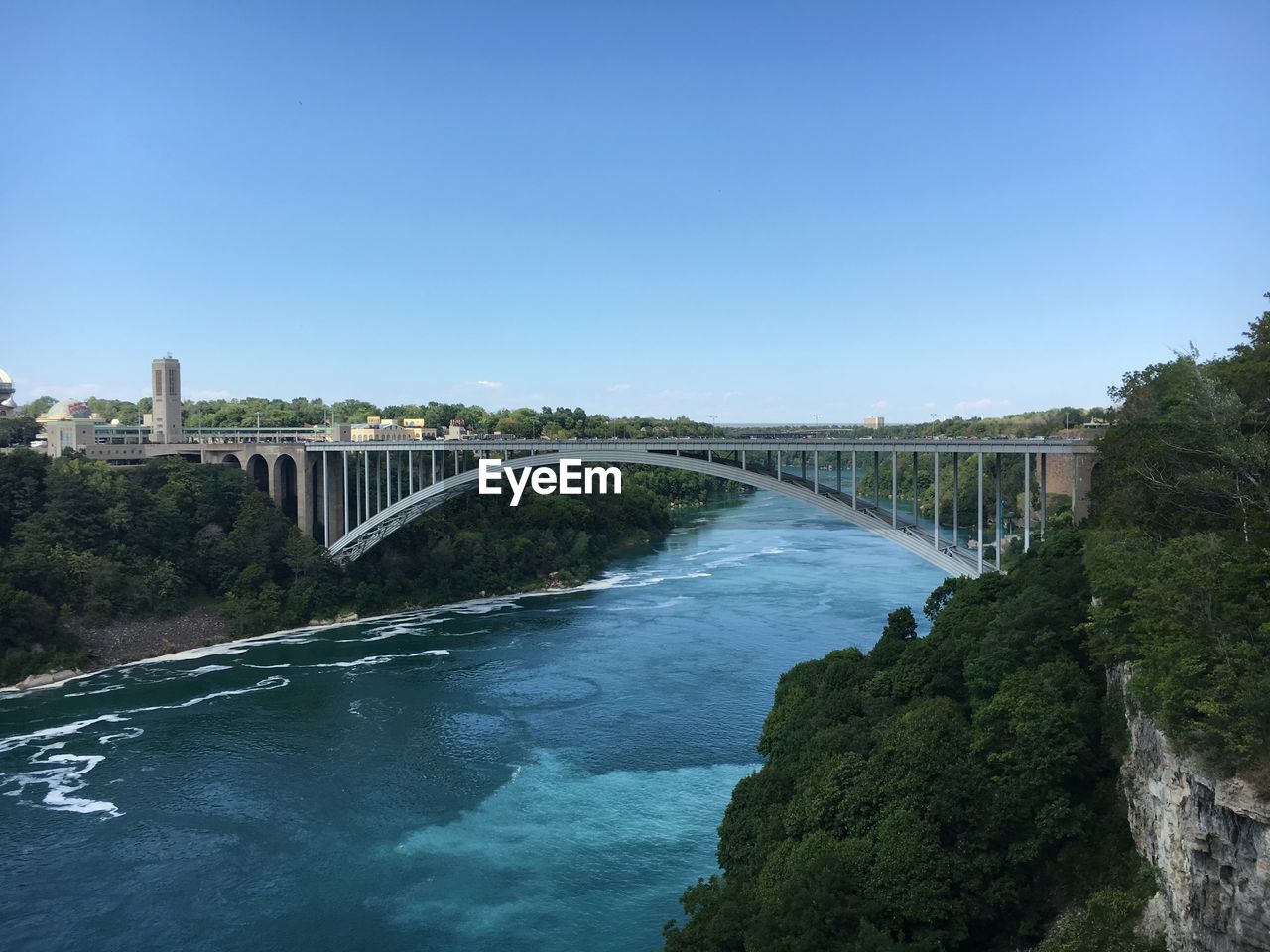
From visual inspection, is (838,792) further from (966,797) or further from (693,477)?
(693,477)

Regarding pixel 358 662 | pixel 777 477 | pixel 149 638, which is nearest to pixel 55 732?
pixel 149 638

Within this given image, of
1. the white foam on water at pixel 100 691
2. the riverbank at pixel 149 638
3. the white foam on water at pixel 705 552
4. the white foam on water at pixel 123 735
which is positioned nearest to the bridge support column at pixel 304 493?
the riverbank at pixel 149 638

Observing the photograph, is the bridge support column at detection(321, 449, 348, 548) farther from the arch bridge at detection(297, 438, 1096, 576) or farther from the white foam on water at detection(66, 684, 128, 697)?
the white foam on water at detection(66, 684, 128, 697)

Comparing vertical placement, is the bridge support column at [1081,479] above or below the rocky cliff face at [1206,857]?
above

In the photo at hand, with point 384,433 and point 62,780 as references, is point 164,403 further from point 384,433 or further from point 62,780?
point 62,780

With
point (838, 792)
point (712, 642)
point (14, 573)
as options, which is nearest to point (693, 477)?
point (712, 642)

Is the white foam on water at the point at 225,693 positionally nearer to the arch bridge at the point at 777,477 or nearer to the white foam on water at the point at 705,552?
the arch bridge at the point at 777,477
